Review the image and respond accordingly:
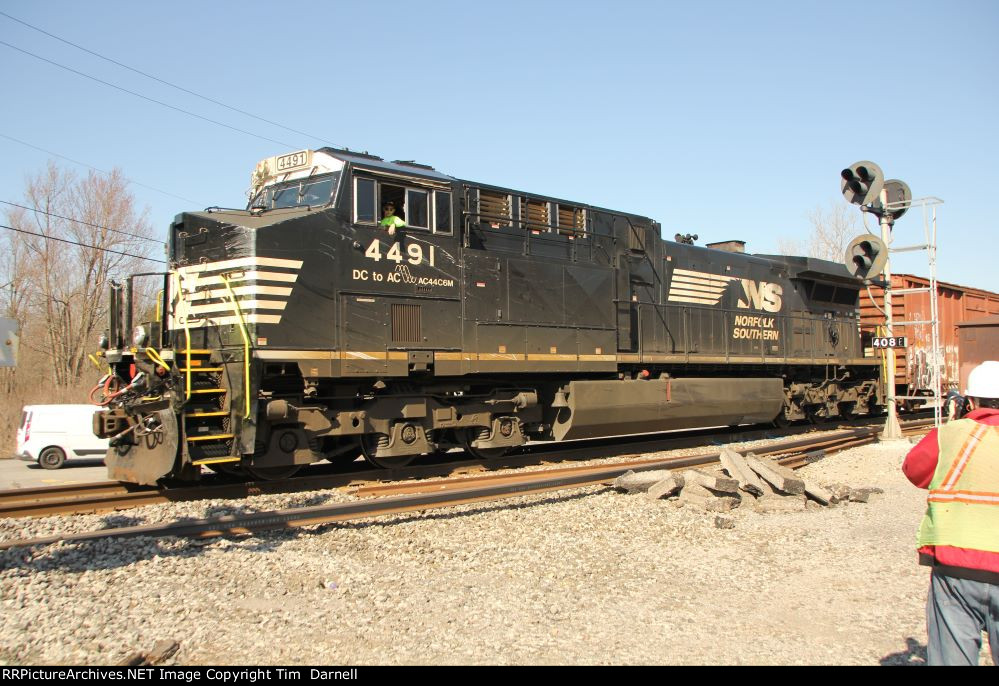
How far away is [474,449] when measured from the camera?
442 inches

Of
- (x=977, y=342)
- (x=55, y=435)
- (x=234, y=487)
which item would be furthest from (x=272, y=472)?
(x=977, y=342)

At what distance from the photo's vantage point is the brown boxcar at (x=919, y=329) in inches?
773

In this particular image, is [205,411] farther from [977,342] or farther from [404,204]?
[977,342]

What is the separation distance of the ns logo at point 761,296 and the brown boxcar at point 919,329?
4187mm

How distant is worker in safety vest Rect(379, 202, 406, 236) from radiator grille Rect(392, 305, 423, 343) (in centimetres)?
100

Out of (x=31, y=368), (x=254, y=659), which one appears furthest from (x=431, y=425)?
(x=31, y=368)

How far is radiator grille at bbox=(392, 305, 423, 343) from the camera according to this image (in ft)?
31.7

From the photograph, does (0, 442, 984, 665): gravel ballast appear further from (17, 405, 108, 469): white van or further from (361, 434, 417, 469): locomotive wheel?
(17, 405, 108, 469): white van

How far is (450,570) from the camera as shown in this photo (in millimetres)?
6012

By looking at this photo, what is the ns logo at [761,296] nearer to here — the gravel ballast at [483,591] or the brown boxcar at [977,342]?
the brown boxcar at [977,342]

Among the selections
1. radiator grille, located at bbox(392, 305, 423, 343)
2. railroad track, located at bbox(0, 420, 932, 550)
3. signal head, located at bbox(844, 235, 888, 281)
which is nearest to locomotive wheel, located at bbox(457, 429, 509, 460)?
railroad track, located at bbox(0, 420, 932, 550)

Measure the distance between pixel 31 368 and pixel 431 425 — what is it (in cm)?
2656

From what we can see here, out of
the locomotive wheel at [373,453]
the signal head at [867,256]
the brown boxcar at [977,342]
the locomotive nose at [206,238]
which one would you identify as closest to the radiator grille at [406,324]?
the locomotive wheel at [373,453]

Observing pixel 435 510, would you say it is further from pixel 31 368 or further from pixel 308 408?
pixel 31 368
